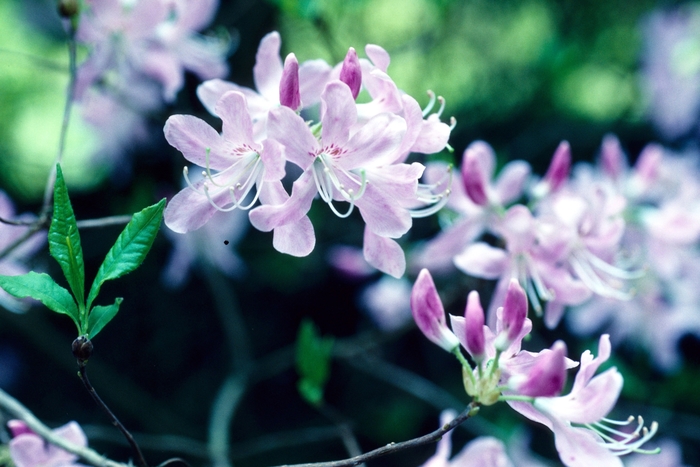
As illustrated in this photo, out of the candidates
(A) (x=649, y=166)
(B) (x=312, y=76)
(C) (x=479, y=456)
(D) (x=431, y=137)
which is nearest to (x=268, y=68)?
(B) (x=312, y=76)

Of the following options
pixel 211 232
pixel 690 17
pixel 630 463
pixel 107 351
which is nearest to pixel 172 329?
pixel 107 351

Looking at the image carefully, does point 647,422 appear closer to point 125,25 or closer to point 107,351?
point 107,351

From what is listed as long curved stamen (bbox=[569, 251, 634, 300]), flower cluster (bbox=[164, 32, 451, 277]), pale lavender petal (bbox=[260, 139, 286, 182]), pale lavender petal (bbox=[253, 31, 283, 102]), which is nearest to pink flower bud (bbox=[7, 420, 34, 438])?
flower cluster (bbox=[164, 32, 451, 277])

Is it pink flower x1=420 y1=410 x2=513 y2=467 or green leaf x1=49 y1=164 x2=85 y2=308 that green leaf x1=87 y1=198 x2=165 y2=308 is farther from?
pink flower x1=420 y1=410 x2=513 y2=467

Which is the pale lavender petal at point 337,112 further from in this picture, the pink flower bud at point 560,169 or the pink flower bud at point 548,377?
the pink flower bud at point 560,169

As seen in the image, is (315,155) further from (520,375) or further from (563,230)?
(563,230)

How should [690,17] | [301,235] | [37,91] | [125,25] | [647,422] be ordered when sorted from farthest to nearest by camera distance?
[690,17] < [37,91] < [647,422] < [125,25] < [301,235]
